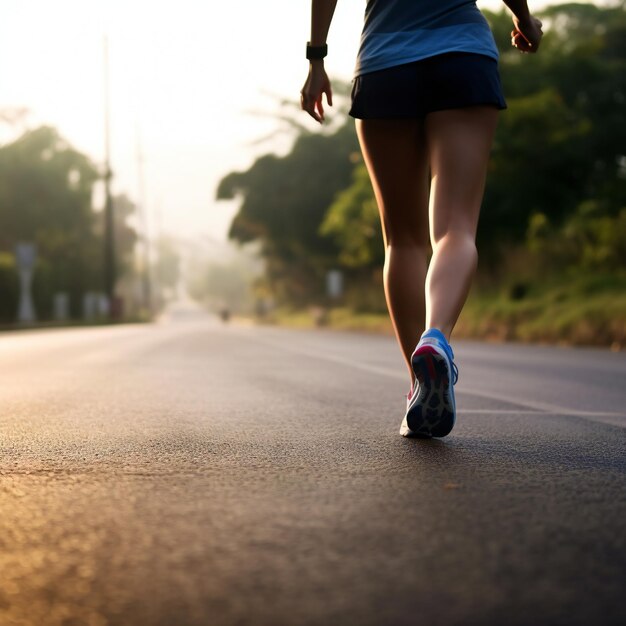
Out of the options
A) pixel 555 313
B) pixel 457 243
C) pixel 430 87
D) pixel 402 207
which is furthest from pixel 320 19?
pixel 555 313

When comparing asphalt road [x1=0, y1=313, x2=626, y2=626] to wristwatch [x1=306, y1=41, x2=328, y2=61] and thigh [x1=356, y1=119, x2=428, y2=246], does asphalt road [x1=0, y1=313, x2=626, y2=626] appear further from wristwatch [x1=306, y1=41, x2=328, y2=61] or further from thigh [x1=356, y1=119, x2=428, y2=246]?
wristwatch [x1=306, y1=41, x2=328, y2=61]

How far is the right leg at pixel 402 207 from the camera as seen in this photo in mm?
3393

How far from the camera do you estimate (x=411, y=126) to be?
3377mm

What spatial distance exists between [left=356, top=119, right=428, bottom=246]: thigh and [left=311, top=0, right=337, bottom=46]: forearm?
377 millimetres

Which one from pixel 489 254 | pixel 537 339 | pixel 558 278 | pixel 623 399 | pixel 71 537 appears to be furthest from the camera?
pixel 489 254

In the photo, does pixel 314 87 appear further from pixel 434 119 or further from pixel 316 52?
pixel 434 119

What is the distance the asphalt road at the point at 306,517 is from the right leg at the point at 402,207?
42 centimetres

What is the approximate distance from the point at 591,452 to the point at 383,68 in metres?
1.39

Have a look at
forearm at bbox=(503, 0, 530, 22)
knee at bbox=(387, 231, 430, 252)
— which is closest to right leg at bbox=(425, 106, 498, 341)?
knee at bbox=(387, 231, 430, 252)

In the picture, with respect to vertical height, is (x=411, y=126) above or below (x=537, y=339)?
above

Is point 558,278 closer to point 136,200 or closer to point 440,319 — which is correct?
point 440,319

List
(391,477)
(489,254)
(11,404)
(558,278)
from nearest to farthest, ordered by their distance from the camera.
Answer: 1. (391,477)
2. (11,404)
3. (558,278)
4. (489,254)

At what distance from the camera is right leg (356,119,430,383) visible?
3393 mm

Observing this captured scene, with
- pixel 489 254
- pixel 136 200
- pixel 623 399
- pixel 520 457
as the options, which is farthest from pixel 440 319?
pixel 136 200
